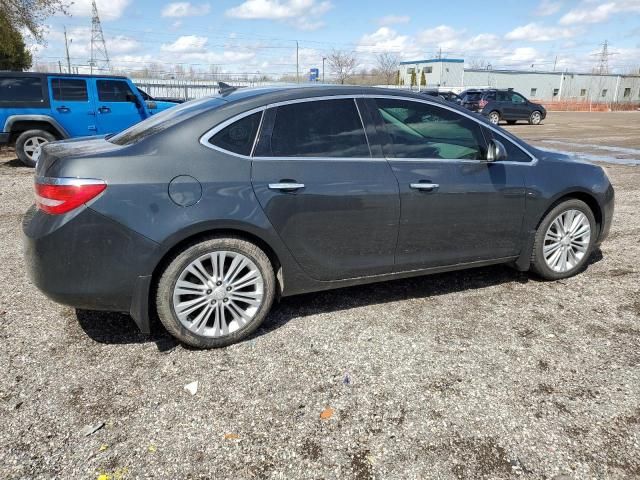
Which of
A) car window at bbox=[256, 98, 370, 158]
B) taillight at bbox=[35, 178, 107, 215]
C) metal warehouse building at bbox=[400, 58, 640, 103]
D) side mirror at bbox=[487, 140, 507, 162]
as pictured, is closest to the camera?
taillight at bbox=[35, 178, 107, 215]

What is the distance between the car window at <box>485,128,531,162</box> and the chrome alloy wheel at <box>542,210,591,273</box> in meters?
0.64

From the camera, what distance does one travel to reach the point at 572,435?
249 cm

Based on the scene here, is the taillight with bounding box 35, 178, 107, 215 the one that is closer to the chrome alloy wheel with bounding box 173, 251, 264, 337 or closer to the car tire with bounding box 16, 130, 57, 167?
the chrome alloy wheel with bounding box 173, 251, 264, 337

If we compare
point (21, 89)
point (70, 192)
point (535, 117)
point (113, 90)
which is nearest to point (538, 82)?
point (535, 117)

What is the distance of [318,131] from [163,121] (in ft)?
3.43

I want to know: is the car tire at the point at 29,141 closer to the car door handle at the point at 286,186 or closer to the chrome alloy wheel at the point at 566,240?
the car door handle at the point at 286,186

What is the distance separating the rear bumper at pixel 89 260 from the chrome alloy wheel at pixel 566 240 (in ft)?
10.7

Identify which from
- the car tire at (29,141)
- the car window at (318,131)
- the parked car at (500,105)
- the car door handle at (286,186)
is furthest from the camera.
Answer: the parked car at (500,105)

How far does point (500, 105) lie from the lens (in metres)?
23.6

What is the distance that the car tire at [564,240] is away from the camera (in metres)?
4.23

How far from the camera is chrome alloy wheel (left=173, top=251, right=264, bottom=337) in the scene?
3131 millimetres

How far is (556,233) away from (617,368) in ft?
4.97

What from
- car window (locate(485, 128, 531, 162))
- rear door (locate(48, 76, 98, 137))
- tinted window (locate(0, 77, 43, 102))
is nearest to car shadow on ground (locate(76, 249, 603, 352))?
car window (locate(485, 128, 531, 162))

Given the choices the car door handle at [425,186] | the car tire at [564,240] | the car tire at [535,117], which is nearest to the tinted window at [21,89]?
the car door handle at [425,186]
